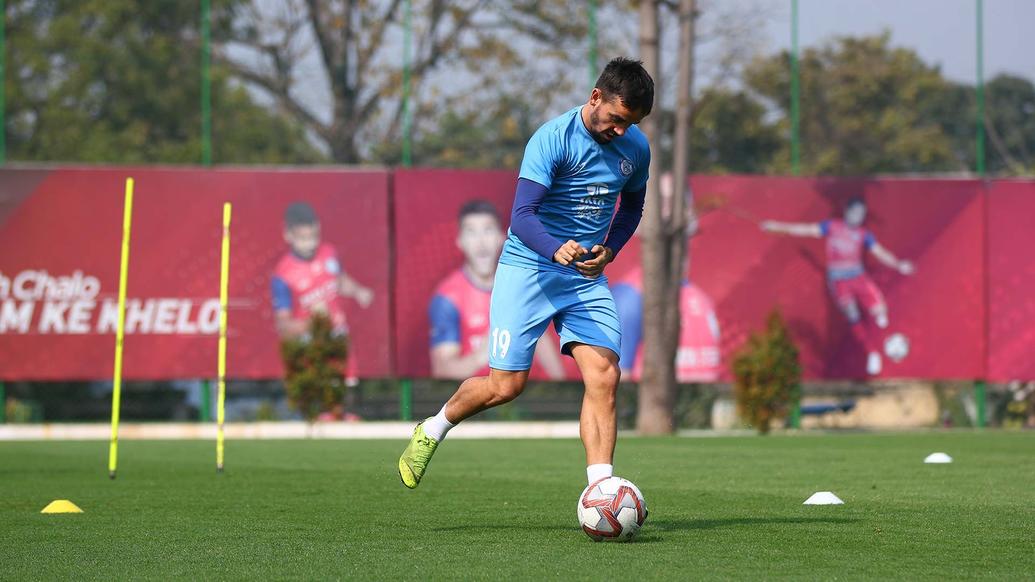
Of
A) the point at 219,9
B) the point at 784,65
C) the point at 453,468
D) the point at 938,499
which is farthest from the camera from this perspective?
the point at 219,9

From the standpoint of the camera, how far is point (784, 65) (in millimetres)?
22547

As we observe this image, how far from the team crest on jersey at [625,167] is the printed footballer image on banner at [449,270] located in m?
13.6

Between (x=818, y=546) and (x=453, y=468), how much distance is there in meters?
5.99

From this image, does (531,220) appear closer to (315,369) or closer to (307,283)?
(315,369)

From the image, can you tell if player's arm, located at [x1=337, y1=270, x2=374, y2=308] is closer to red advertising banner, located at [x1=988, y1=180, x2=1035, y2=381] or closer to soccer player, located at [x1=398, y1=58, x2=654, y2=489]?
red advertising banner, located at [x1=988, y1=180, x2=1035, y2=381]

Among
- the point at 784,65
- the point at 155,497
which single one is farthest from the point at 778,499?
the point at 784,65

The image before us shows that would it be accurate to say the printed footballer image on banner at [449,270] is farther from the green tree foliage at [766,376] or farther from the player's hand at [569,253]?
the player's hand at [569,253]

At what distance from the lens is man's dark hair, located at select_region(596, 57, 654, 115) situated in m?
6.96

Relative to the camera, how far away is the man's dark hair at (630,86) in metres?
6.96

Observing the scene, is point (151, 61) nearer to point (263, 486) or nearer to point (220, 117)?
point (220, 117)

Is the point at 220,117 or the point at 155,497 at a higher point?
the point at 220,117

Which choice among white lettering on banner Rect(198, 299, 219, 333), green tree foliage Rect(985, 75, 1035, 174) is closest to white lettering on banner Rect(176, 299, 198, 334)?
white lettering on banner Rect(198, 299, 219, 333)

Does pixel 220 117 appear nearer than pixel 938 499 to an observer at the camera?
No

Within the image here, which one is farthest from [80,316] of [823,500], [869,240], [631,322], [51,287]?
[823,500]
